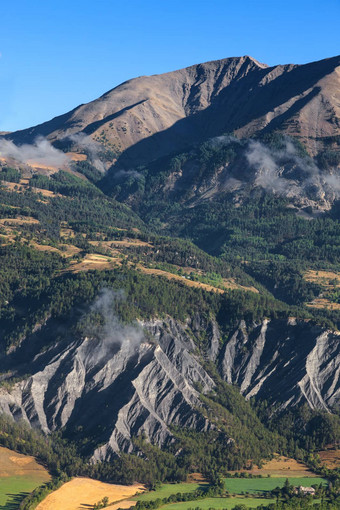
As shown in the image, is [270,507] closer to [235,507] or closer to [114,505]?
[235,507]

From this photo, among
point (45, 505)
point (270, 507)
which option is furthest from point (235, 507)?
point (45, 505)

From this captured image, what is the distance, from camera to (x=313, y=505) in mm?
199875

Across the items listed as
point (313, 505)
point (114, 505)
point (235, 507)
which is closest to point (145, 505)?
point (114, 505)

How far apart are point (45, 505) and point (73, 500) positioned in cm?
729

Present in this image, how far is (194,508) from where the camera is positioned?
195750 millimetres

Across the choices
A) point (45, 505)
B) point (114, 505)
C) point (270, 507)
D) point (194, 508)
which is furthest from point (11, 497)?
point (270, 507)

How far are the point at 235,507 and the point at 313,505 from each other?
17.9 metres

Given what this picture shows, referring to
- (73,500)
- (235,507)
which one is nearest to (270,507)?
(235,507)

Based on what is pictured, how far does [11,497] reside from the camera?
647 feet

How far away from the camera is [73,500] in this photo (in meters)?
199

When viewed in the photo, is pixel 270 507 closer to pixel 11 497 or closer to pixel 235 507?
pixel 235 507

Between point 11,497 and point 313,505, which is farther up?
point 11,497

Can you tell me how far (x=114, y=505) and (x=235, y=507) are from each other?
26.5 m

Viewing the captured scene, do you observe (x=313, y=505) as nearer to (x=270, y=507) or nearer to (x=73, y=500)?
(x=270, y=507)
